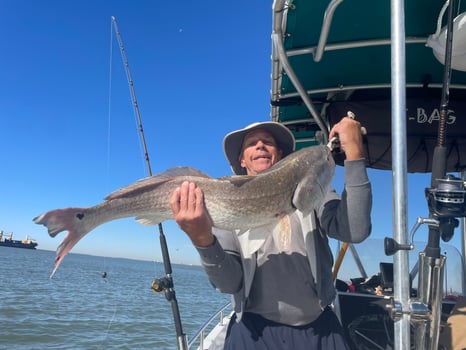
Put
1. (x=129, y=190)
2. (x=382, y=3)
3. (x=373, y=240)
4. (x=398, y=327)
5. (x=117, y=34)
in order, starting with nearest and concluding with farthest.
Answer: (x=398, y=327) < (x=129, y=190) < (x=382, y=3) < (x=373, y=240) < (x=117, y=34)

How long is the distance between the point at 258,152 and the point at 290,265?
0.88m

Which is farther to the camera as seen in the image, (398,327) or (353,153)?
(353,153)

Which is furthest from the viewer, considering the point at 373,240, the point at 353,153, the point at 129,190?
the point at 373,240

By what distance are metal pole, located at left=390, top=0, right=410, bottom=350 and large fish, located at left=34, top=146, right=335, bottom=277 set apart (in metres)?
0.46

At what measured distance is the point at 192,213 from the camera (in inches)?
95.1

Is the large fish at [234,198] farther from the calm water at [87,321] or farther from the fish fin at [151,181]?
the calm water at [87,321]

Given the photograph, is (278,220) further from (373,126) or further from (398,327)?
(373,126)

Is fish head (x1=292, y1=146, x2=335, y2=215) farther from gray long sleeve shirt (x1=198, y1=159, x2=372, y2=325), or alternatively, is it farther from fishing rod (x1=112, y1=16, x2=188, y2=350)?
fishing rod (x1=112, y1=16, x2=188, y2=350)

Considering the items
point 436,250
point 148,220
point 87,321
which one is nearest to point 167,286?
point 148,220

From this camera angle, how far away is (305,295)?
7.98 feet

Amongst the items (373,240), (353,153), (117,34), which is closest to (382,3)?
(353,153)

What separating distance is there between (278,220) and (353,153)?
64 centimetres

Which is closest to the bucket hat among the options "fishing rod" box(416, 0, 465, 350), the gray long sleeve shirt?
the gray long sleeve shirt

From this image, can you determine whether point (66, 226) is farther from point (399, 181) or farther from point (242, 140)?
point (399, 181)
